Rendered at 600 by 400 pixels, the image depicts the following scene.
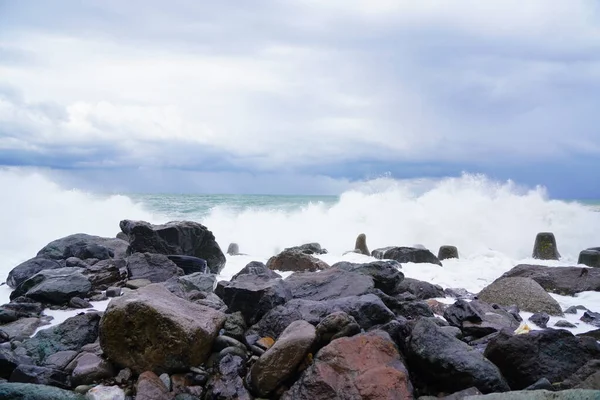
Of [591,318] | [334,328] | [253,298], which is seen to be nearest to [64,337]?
[253,298]

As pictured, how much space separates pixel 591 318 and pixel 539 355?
2.67 metres

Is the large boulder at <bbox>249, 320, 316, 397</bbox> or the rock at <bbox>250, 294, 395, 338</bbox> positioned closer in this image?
the large boulder at <bbox>249, 320, 316, 397</bbox>

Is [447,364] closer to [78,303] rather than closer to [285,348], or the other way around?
[285,348]

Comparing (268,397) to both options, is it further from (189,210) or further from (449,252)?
(189,210)

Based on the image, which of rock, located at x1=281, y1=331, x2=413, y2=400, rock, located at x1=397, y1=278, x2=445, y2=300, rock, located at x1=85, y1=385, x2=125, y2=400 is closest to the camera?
rock, located at x1=281, y1=331, x2=413, y2=400

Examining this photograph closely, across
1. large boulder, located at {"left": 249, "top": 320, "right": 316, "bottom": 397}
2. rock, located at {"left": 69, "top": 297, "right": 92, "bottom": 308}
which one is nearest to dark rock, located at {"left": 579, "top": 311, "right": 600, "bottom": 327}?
large boulder, located at {"left": 249, "top": 320, "right": 316, "bottom": 397}

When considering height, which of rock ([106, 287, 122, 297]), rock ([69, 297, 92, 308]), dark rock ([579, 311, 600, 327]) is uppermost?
rock ([106, 287, 122, 297])

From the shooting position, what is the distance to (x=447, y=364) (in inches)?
157

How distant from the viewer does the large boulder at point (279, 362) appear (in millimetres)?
4016

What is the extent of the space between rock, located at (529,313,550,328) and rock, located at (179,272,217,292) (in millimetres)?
3900

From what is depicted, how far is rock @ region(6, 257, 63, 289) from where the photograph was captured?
728cm

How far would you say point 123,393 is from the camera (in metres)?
4.07

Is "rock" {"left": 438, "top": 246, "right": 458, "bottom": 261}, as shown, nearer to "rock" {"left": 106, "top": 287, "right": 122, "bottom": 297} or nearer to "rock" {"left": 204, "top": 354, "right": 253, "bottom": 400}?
"rock" {"left": 106, "top": 287, "right": 122, "bottom": 297}

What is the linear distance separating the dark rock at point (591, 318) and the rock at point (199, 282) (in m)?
4.58
